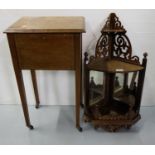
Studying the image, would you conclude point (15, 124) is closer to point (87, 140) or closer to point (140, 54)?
point (87, 140)

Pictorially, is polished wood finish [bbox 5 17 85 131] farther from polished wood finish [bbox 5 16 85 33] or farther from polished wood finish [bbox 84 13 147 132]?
polished wood finish [bbox 84 13 147 132]

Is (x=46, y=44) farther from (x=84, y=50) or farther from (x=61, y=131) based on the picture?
(x=61, y=131)

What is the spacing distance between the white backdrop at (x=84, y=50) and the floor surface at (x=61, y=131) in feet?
0.42

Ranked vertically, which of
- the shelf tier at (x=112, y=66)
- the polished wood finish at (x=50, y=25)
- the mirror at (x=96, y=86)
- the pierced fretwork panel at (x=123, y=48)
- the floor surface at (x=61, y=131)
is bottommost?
the floor surface at (x=61, y=131)

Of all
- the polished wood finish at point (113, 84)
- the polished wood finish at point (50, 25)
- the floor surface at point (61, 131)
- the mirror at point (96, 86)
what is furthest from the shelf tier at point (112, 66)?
the floor surface at point (61, 131)

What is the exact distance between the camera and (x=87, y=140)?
53.2 inches

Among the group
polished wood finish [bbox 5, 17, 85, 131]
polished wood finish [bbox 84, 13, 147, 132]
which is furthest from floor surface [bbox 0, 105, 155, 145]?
polished wood finish [bbox 5, 17, 85, 131]

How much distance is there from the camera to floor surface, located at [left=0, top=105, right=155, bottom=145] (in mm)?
1351

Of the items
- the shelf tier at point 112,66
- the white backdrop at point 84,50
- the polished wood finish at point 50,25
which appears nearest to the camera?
the polished wood finish at point 50,25

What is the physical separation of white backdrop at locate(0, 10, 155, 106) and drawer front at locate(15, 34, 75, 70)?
385 mm

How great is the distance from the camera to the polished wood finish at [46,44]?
40.6 inches

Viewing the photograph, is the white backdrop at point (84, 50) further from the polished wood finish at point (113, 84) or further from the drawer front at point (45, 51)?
the drawer front at point (45, 51)

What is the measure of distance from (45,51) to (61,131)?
0.66 m

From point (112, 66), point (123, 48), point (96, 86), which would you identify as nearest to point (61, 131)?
point (96, 86)
